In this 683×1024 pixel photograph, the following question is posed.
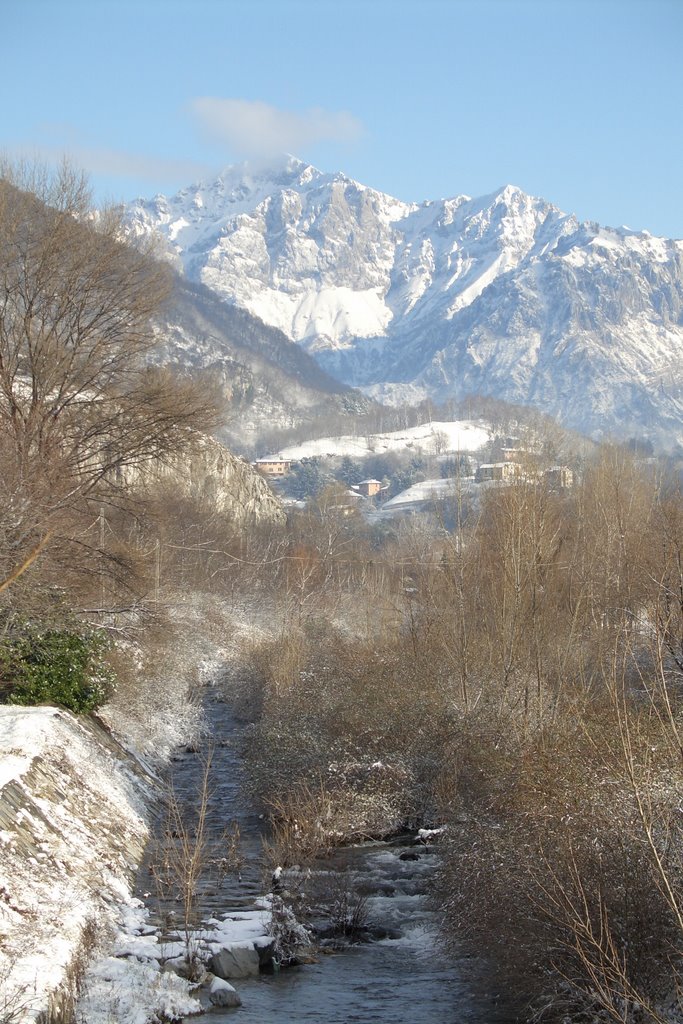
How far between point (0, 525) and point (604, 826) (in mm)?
11888

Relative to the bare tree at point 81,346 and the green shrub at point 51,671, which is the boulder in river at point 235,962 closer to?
the green shrub at point 51,671

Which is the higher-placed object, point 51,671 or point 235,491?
point 235,491

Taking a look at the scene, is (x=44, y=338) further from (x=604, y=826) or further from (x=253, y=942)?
(x=604, y=826)

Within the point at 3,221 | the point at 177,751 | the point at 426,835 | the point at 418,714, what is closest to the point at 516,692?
the point at 418,714

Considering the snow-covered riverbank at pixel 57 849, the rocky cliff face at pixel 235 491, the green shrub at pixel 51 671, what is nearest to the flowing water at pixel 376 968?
the snow-covered riverbank at pixel 57 849

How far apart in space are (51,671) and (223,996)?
10456mm

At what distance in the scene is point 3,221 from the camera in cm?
2525

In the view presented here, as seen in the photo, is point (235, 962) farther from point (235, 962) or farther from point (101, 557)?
point (101, 557)

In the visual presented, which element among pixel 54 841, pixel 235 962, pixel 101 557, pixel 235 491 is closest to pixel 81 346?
pixel 101 557

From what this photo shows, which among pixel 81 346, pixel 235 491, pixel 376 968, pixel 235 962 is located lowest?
pixel 376 968

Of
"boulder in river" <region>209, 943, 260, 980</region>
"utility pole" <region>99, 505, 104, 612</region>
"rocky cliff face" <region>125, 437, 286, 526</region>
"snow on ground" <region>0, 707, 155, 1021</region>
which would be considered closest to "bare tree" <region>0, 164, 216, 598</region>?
"utility pole" <region>99, 505, 104, 612</region>

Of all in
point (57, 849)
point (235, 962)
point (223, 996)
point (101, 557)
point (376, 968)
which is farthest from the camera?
point (101, 557)

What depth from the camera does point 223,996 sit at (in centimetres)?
1282

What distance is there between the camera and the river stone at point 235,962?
13.8 meters
